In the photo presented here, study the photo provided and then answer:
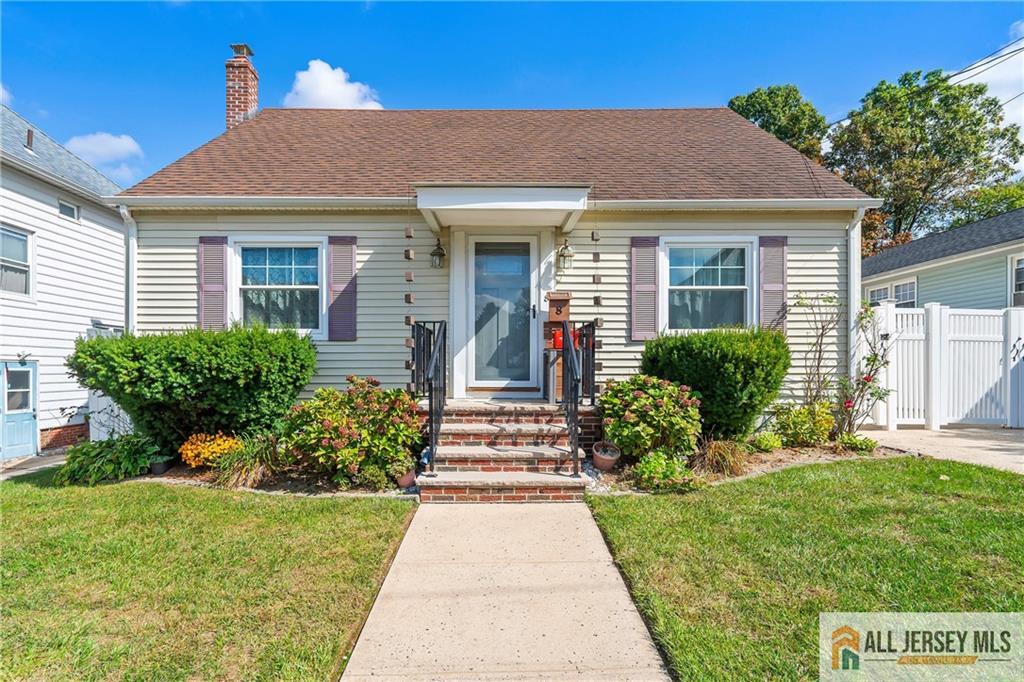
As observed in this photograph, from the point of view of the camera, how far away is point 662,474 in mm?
4395

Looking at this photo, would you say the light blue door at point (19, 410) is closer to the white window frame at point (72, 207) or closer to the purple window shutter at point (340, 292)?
the white window frame at point (72, 207)

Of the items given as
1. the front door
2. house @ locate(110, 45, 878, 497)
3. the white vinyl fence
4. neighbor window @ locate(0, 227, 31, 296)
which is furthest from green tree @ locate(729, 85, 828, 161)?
neighbor window @ locate(0, 227, 31, 296)

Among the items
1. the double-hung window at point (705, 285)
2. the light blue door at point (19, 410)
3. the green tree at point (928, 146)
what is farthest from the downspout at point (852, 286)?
the green tree at point (928, 146)

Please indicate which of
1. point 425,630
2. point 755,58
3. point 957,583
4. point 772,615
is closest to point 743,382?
point 957,583

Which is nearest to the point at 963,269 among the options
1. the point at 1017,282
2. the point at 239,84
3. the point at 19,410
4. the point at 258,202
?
the point at 1017,282

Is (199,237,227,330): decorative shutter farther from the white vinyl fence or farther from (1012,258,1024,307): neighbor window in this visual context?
(1012,258,1024,307): neighbor window

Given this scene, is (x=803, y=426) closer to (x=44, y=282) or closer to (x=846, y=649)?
(x=846, y=649)

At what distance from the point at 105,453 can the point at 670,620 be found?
6089 millimetres

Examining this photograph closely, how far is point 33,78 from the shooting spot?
8.70 metres

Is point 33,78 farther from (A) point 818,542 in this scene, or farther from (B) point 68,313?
(A) point 818,542

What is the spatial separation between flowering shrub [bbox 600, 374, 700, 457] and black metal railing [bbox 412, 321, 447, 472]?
1.89 m

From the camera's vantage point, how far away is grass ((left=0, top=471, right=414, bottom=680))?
2.11m

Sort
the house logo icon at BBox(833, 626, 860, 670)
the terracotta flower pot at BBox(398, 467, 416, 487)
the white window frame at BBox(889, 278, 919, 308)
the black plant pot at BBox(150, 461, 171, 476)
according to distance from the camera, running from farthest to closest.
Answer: the white window frame at BBox(889, 278, 919, 308) < the black plant pot at BBox(150, 461, 171, 476) < the terracotta flower pot at BBox(398, 467, 416, 487) < the house logo icon at BBox(833, 626, 860, 670)

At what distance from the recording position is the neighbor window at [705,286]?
249 inches
